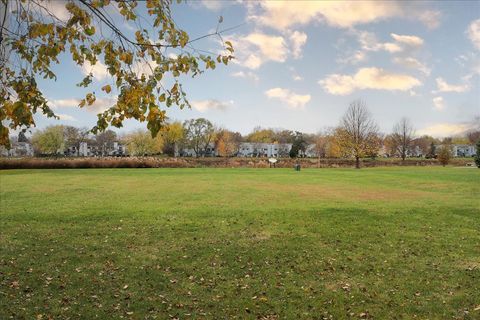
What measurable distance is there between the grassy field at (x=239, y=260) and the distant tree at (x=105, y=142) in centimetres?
13659

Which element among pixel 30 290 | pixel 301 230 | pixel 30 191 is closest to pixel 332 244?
pixel 301 230

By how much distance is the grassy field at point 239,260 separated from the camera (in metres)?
8.32

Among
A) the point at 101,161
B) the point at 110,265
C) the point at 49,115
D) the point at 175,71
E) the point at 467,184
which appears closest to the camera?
the point at 49,115

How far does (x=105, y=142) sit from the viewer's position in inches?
6166

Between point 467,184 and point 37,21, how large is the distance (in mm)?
28364

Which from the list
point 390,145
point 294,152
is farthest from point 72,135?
point 390,145

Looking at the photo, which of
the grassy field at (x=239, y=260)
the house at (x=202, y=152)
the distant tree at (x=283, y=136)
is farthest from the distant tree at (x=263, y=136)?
the grassy field at (x=239, y=260)

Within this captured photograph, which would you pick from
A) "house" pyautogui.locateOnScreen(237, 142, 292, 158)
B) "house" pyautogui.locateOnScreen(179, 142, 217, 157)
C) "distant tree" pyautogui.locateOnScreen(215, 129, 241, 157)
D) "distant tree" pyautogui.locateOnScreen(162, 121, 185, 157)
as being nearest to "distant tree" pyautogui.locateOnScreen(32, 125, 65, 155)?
"distant tree" pyautogui.locateOnScreen(162, 121, 185, 157)

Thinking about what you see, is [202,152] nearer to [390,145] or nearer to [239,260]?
[390,145]

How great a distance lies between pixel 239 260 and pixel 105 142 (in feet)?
506

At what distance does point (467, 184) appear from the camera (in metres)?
27.6

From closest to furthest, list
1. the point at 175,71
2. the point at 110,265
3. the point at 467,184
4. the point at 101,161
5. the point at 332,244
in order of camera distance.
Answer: the point at 175,71, the point at 110,265, the point at 332,244, the point at 467,184, the point at 101,161

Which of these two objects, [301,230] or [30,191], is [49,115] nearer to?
[301,230]

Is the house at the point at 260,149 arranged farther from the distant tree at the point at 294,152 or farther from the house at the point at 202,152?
the distant tree at the point at 294,152
